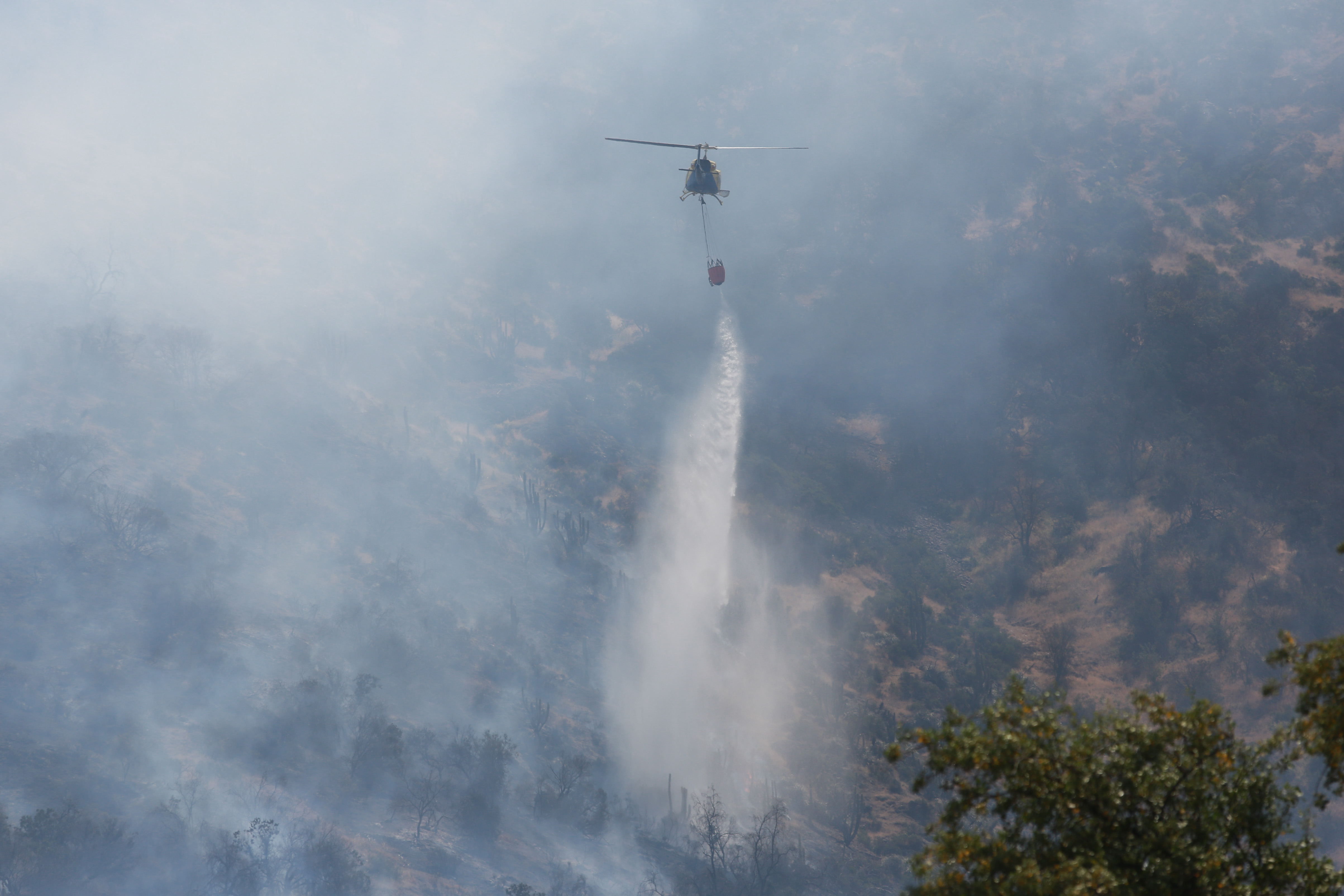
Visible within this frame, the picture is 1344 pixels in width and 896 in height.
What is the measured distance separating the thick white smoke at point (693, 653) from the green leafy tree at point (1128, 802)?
4052cm

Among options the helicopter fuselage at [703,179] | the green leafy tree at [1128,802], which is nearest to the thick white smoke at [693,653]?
the helicopter fuselage at [703,179]

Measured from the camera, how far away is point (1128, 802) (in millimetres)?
11734

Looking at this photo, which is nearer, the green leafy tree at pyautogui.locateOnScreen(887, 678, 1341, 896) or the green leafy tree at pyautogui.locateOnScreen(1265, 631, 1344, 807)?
the green leafy tree at pyautogui.locateOnScreen(1265, 631, 1344, 807)

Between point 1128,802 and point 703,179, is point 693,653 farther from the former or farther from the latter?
point 1128,802

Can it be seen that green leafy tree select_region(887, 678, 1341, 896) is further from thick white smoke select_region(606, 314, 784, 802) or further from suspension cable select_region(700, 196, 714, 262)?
suspension cable select_region(700, 196, 714, 262)

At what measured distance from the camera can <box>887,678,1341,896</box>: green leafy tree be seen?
11469 millimetres

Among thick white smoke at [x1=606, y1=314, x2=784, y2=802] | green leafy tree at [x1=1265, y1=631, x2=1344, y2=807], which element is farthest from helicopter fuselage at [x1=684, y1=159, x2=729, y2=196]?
green leafy tree at [x1=1265, y1=631, x2=1344, y2=807]

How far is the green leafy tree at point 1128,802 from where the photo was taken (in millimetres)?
11469

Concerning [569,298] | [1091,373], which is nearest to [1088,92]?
[1091,373]

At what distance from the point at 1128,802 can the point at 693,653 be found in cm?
4883

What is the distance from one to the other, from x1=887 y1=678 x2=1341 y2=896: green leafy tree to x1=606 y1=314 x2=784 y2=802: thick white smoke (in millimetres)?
40517

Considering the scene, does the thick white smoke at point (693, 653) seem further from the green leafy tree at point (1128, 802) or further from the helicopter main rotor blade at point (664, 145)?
the green leafy tree at point (1128, 802)

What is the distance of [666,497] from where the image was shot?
69.2 meters

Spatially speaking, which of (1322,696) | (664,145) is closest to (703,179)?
(664,145)
